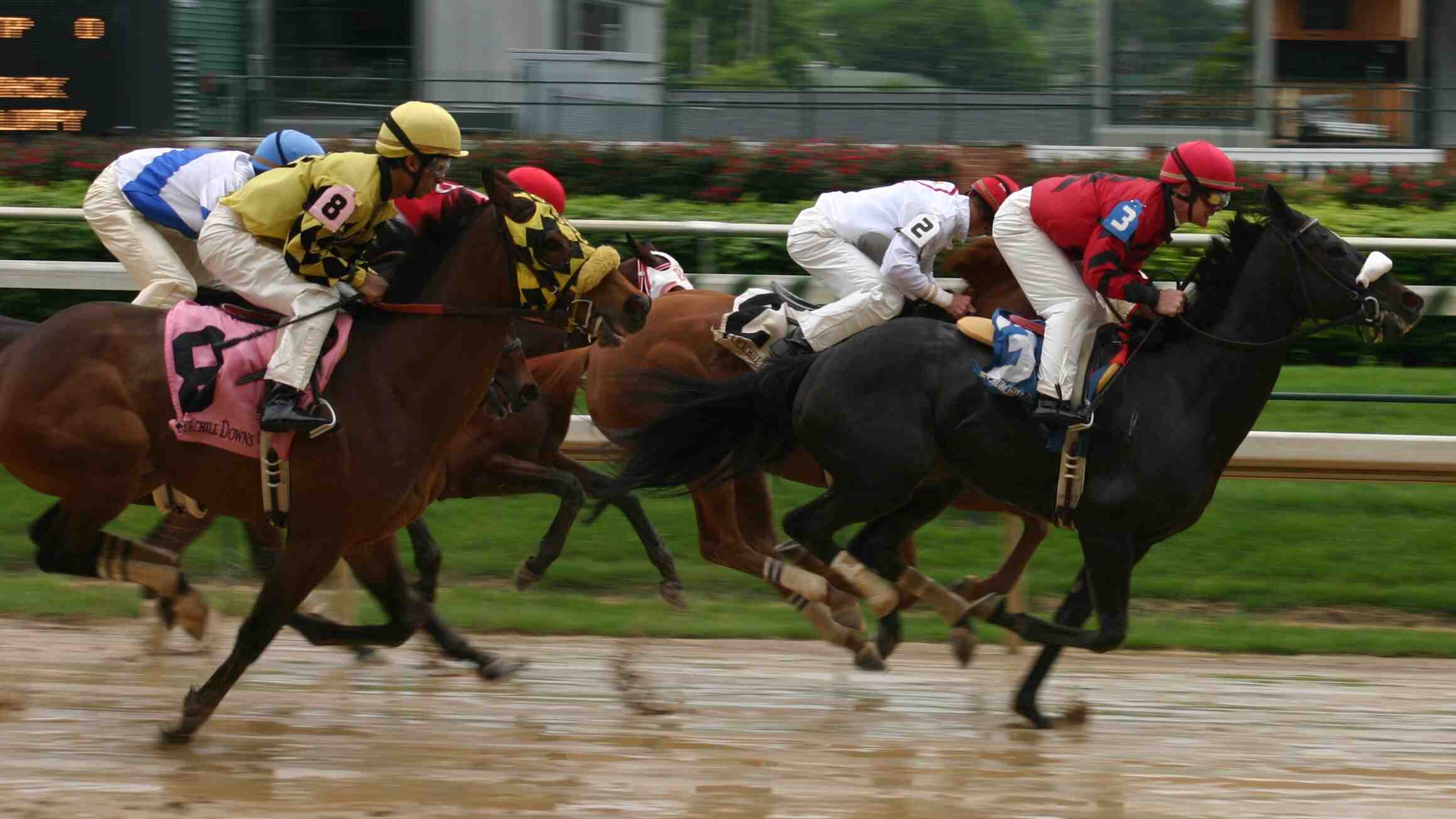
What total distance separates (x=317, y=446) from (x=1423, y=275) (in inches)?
238

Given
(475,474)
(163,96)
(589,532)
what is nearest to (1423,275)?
(589,532)

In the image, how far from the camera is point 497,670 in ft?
20.5

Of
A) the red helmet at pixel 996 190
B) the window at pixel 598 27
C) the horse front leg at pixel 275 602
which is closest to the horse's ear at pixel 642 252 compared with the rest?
the red helmet at pixel 996 190

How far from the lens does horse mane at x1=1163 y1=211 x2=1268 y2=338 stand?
6043mm

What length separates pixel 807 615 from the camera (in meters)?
6.75

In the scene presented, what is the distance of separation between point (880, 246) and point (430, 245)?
81.4 inches

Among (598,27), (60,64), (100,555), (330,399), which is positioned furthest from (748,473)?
(598,27)

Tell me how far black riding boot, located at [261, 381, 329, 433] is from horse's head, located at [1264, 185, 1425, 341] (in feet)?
10.7

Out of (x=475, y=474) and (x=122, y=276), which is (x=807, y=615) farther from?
(x=122, y=276)

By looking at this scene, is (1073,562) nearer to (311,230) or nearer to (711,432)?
(711,432)

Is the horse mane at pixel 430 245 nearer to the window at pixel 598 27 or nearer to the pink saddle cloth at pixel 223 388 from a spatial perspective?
the pink saddle cloth at pixel 223 388

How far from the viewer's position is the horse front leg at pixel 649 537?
24.2 feet

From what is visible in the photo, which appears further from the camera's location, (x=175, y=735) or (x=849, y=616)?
(x=849, y=616)

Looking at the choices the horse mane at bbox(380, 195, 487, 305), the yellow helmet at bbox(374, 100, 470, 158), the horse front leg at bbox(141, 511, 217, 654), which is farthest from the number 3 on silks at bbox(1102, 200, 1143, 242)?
the horse front leg at bbox(141, 511, 217, 654)
